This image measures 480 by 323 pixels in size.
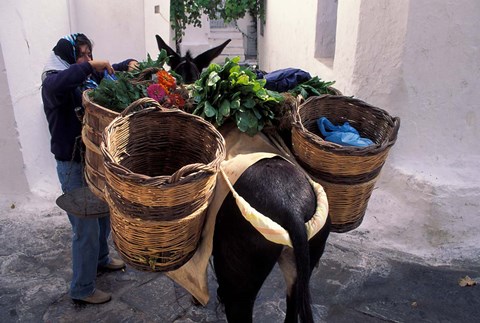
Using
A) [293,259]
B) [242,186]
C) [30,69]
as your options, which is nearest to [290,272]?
[293,259]

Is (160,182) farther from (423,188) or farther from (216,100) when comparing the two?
(423,188)

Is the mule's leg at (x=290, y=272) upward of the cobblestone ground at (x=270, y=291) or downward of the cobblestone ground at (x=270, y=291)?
upward

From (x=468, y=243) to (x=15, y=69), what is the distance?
14.7 feet

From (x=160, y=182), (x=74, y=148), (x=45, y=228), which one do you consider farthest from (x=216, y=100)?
(x=45, y=228)

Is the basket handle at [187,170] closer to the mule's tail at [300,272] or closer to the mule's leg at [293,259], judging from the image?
the mule's tail at [300,272]

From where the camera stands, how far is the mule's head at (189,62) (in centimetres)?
359

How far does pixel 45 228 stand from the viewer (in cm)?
452

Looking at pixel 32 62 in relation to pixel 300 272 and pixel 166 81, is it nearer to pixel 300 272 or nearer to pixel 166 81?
pixel 166 81

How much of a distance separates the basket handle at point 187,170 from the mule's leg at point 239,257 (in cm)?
39

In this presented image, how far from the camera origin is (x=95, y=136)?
2.53m

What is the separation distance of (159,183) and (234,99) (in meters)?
0.82

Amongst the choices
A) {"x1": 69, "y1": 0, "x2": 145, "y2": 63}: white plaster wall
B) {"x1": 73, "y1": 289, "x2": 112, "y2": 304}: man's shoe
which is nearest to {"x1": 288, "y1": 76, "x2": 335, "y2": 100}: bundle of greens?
{"x1": 73, "y1": 289, "x2": 112, "y2": 304}: man's shoe

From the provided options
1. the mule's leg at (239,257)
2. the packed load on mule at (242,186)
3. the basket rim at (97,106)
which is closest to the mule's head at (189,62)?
the packed load on mule at (242,186)

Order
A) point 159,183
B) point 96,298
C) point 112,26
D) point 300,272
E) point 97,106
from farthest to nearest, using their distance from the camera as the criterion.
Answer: point 112,26, point 96,298, point 97,106, point 300,272, point 159,183
